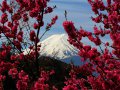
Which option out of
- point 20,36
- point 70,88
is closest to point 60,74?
point 20,36

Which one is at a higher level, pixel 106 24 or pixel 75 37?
pixel 106 24

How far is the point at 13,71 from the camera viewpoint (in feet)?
39.6

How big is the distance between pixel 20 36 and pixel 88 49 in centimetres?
688

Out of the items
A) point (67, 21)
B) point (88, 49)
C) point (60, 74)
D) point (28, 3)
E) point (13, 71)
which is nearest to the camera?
point (67, 21)

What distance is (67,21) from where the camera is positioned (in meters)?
6.94

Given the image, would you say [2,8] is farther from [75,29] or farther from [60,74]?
[60,74]

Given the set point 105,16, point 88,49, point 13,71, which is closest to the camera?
point 88,49

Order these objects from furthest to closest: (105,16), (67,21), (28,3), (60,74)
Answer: (60,74)
(105,16)
(28,3)
(67,21)

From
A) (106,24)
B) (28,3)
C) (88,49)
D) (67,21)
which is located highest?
(28,3)

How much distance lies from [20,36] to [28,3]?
1724mm

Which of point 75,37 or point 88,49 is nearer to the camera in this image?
point 75,37

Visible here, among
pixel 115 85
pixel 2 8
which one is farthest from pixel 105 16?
pixel 115 85

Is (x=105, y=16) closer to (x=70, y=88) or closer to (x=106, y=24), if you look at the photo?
(x=106, y=24)

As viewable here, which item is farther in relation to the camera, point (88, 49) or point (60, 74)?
point (60, 74)
